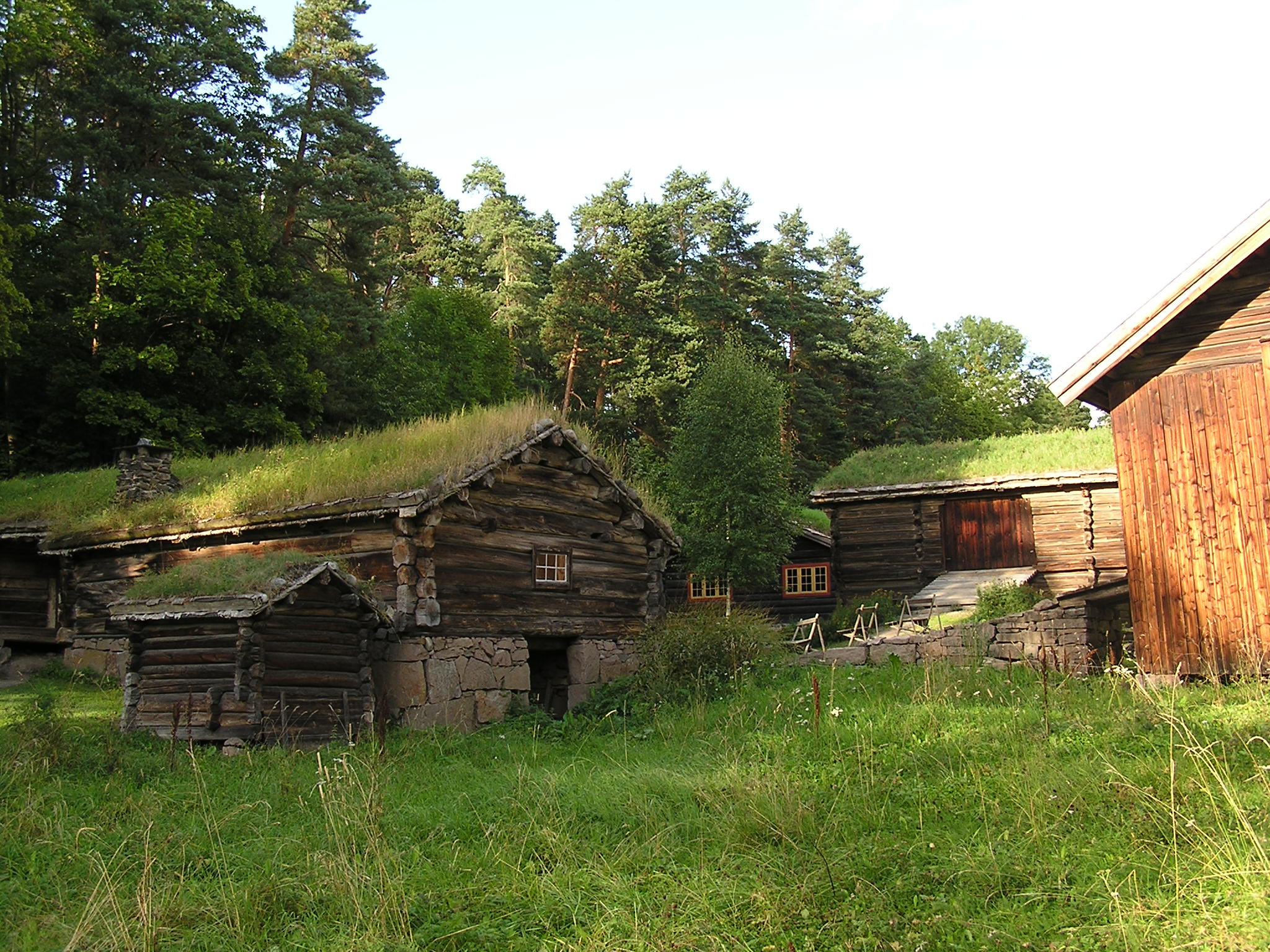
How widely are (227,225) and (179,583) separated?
2274cm

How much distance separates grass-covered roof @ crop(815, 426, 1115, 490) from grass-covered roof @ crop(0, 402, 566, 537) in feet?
49.4

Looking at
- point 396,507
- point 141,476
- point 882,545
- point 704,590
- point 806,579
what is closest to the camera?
point 396,507

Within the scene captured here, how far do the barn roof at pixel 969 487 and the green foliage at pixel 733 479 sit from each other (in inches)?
59.1

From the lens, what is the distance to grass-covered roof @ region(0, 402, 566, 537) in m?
17.1

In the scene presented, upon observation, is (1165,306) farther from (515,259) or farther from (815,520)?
(515,259)

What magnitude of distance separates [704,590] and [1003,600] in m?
11.3

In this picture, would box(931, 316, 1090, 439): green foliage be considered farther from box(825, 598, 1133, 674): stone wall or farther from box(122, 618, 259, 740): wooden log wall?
box(122, 618, 259, 740): wooden log wall

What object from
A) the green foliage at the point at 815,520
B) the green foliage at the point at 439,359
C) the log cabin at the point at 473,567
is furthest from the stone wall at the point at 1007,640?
the green foliage at the point at 439,359

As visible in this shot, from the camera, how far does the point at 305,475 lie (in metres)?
→ 18.1

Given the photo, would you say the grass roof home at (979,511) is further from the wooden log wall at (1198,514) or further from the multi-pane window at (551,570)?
the wooden log wall at (1198,514)

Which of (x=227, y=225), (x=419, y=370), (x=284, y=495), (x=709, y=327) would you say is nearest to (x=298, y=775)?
(x=284, y=495)

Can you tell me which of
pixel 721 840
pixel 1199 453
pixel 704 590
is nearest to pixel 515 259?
pixel 704 590

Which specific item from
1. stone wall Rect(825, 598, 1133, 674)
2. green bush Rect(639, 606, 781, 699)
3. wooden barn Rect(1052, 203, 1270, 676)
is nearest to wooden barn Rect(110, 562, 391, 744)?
green bush Rect(639, 606, 781, 699)

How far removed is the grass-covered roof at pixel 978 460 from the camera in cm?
2881
